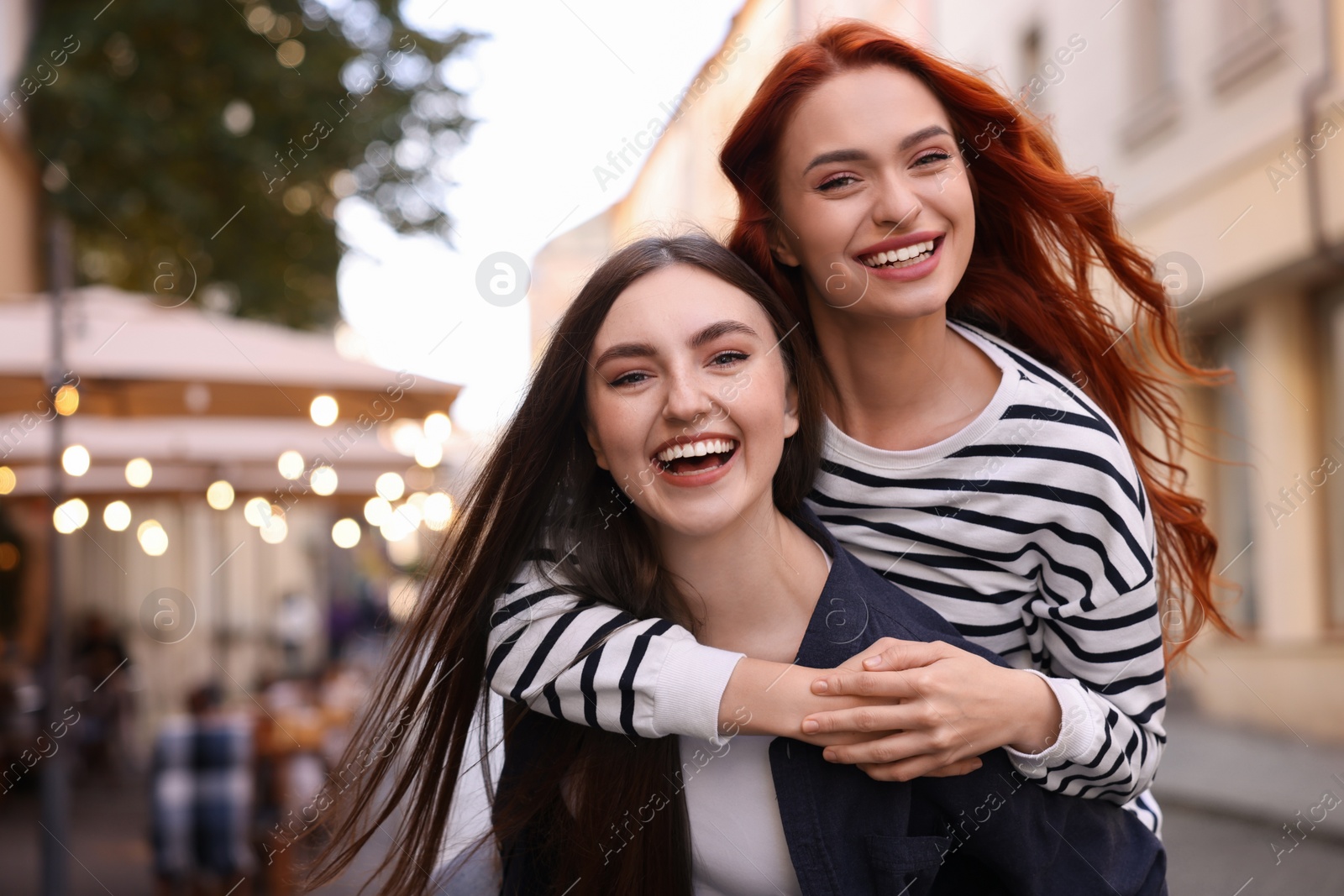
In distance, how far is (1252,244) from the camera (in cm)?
1077

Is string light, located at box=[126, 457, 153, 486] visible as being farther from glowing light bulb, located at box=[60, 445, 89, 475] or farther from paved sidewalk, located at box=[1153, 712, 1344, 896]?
paved sidewalk, located at box=[1153, 712, 1344, 896]

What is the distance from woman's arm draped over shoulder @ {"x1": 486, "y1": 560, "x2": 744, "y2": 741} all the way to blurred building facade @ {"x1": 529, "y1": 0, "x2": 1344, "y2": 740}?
7.37 metres

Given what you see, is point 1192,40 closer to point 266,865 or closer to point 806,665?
point 266,865

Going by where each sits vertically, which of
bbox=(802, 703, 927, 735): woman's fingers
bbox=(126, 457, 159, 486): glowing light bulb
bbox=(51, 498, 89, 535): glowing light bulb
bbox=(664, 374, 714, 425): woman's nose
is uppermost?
bbox=(664, 374, 714, 425): woman's nose

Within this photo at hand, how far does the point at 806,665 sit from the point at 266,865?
4.76 meters

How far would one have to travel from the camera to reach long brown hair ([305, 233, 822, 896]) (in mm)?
2225

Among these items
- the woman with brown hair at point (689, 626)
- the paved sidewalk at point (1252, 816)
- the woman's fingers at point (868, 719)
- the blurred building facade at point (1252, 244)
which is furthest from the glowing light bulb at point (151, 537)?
the woman's fingers at point (868, 719)

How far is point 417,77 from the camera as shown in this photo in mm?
11328

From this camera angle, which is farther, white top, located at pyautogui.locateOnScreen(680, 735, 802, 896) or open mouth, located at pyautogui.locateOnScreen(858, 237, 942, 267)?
open mouth, located at pyautogui.locateOnScreen(858, 237, 942, 267)

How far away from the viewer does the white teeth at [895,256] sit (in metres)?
2.36

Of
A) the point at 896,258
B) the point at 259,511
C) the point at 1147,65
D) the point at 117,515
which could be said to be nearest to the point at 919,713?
the point at 896,258

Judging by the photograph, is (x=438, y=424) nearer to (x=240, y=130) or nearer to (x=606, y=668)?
(x=606, y=668)

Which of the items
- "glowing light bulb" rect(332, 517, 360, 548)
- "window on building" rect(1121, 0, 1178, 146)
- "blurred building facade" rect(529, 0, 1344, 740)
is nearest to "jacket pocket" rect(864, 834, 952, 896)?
"blurred building facade" rect(529, 0, 1344, 740)

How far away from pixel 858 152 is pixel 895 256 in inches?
7.8
